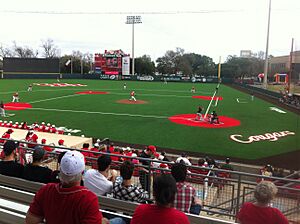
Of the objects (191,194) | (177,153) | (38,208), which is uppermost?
(38,208)

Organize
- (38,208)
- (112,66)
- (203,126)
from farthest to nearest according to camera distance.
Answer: (112,66) → (203,126) → (38,208)

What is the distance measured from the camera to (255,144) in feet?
55.3

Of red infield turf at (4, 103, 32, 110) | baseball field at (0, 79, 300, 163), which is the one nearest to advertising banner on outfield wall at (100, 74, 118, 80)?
baseball field at (0, 79, 300, 163)

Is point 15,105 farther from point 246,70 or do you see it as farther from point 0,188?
point 246,70

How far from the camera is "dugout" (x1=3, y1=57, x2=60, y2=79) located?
227 feet

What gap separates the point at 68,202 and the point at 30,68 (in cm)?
7436

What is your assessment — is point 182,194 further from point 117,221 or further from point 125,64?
point 125,64

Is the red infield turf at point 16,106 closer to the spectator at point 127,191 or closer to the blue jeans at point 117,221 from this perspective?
the spectator at point 127,191

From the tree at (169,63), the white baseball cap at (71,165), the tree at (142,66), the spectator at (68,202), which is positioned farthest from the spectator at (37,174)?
the tree at (169,63)

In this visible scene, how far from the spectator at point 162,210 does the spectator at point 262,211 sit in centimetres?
96

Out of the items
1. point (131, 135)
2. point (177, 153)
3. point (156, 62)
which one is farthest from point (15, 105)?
point (156, 62)

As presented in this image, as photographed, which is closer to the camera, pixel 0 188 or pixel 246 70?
pixel 0 188

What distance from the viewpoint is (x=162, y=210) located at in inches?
104

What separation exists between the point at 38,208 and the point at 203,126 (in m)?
19.2
